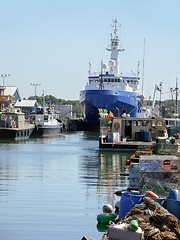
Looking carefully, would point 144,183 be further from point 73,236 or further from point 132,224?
point 132,224

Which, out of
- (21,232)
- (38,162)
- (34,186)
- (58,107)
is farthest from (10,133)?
(58,107)

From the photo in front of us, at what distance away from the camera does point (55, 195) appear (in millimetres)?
18375

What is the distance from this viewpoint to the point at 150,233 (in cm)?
964

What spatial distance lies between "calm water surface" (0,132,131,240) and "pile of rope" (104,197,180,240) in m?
2.15

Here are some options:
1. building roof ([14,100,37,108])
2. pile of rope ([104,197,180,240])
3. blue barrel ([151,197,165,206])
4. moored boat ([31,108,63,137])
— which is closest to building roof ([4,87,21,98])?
building roof ([14,100,37,108])

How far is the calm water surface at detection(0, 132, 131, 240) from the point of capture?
1288cm

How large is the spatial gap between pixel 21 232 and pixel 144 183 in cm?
382

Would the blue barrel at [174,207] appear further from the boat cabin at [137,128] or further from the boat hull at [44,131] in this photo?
the boat hull at [44,131]

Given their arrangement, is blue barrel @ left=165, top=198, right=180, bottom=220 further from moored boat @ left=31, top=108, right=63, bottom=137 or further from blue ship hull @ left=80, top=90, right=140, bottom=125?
blue ship hull @ left=80, top=90, right=140, bottom=125

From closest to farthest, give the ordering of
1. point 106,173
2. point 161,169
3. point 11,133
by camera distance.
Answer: point 161,169 < point 106,173 < point 11,133

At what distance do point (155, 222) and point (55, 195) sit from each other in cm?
871

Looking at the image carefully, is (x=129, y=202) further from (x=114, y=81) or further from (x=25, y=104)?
(x=25, y=104)

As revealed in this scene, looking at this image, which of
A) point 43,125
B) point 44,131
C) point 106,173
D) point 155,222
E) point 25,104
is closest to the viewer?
point 155,222

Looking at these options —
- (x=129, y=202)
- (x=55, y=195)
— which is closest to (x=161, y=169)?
(x=129, y=202)
